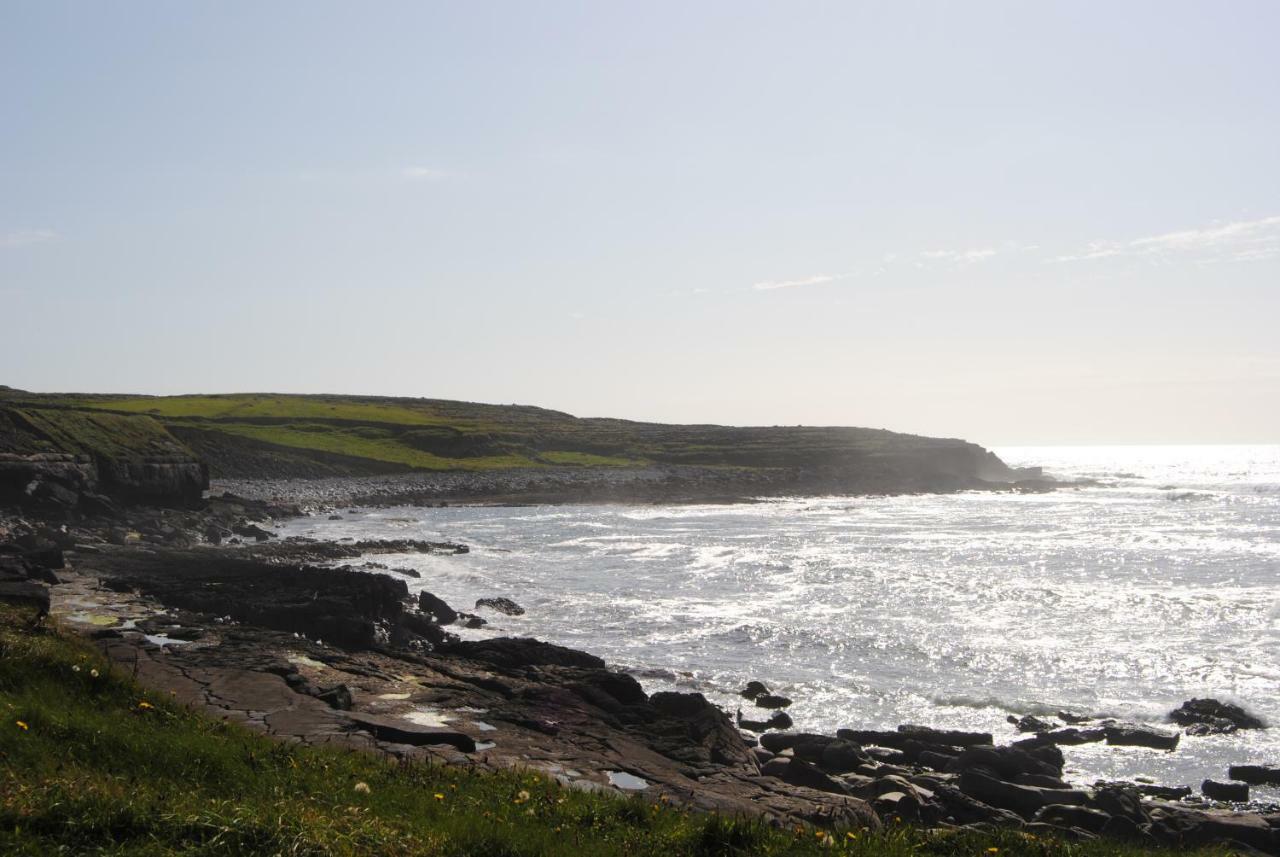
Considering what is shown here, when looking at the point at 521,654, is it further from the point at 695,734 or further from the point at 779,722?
the point at 695,734

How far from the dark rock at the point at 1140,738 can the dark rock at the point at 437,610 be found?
63.5 ft

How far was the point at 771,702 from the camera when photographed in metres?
23.1

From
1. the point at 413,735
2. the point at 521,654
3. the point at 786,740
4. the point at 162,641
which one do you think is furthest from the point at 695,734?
the point at 162,641

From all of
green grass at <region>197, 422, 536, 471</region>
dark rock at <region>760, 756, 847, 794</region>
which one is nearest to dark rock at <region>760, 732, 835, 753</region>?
dark rock at <region>760, 756, 847, 794</region>

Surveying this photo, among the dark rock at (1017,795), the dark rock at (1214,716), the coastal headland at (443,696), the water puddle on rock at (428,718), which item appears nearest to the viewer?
the coastal headland at (443,696)

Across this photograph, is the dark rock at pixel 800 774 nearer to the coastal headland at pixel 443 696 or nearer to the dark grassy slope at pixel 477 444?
the coastal headland at pixel 443 696

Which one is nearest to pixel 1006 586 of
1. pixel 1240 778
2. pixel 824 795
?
pixel 1240 778

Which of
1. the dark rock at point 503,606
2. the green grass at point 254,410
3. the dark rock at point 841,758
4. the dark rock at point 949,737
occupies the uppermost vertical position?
the green grass at point 254,410

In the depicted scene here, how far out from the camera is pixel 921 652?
1138 inches

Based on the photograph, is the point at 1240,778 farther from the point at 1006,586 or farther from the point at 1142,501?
the point at 1142,501

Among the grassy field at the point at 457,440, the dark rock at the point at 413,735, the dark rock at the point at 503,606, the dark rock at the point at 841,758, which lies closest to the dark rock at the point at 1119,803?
the dark rock at the point at 841,758

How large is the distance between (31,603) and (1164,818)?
20995 millimetres

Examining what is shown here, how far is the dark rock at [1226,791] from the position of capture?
57.3 feet

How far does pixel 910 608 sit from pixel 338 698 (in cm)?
2502
